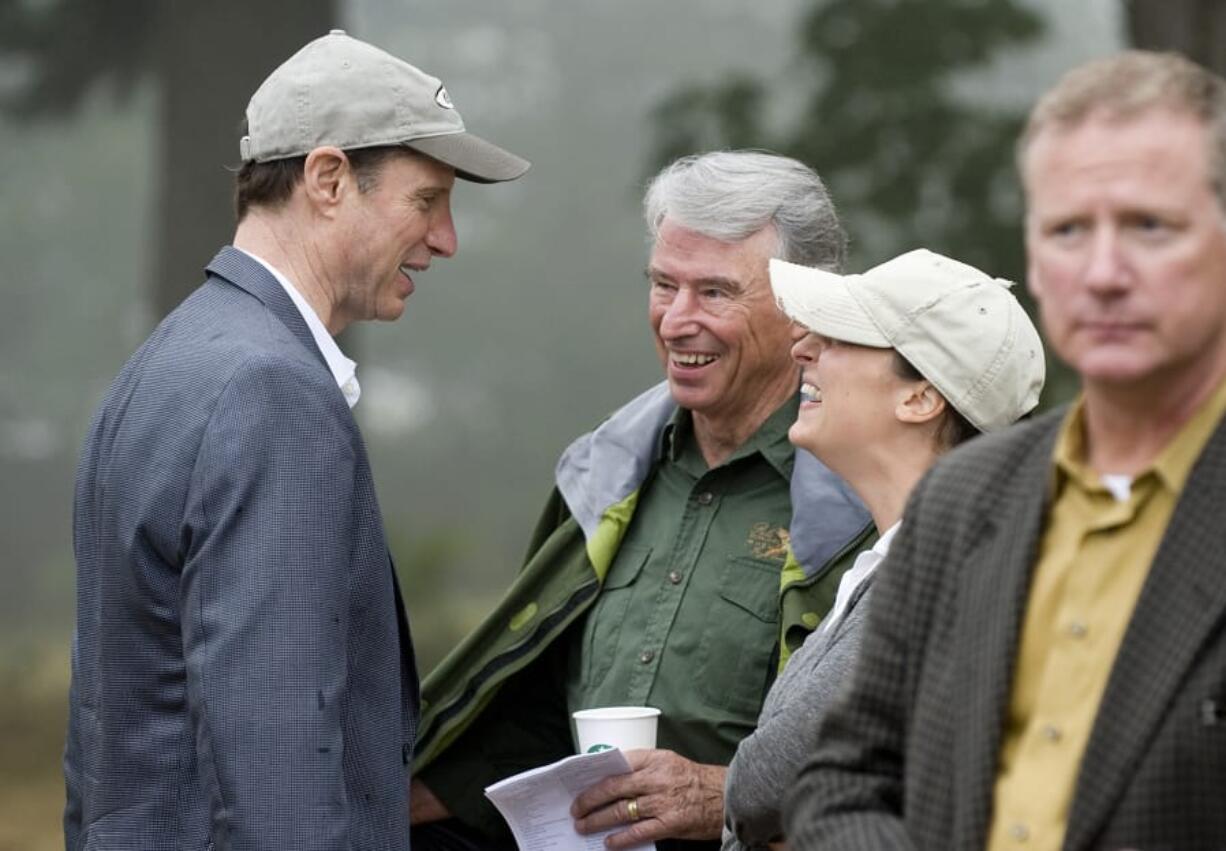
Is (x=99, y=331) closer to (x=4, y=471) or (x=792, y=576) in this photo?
(x=4, y=471)

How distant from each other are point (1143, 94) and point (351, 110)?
153cm

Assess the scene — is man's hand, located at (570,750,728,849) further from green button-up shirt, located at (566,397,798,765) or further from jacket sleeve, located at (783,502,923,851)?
jacket sleeve, located at (783,502,923,851)

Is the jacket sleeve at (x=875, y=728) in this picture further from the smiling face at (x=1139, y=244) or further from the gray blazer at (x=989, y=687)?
the smiling face at (x=1139, y=244)

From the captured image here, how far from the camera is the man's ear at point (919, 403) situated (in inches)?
109

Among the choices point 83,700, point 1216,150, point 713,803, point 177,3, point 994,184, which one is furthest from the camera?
point 177,3

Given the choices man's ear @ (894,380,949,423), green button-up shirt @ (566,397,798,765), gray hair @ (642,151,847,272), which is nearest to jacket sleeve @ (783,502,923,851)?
man's ear @ (894,380,949,423)

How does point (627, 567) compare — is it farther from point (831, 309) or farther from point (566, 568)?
point (831, 309)

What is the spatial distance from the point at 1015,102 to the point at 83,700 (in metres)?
4.13

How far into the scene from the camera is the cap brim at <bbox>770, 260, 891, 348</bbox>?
9.11 ft

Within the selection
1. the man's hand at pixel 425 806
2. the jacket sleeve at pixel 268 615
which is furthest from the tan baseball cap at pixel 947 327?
the man's hand at pixel 425 806

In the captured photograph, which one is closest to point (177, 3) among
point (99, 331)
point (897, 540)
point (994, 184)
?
point (99, 331)

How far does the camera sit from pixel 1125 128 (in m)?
1.72

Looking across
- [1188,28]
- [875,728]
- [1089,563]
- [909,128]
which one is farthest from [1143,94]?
[909,128]

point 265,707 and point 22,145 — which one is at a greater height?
point 22,145
